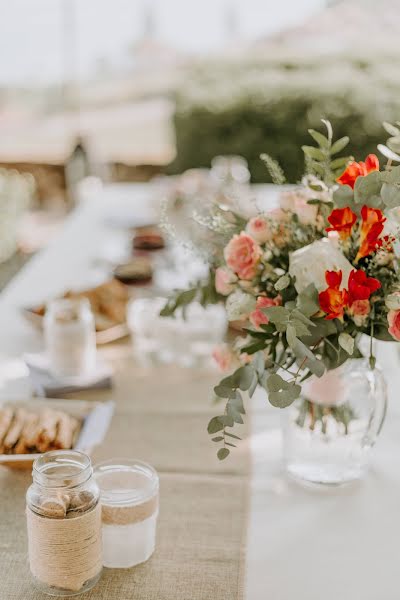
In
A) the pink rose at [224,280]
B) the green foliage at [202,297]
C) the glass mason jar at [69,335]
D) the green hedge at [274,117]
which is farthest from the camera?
the green hedge at [274,117]

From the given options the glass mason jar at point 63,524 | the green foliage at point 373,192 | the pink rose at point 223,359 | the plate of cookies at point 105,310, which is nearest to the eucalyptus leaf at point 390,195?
the green foliage at point 373,192

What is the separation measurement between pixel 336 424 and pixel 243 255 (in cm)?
29

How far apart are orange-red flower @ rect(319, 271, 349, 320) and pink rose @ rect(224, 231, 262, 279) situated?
0.12 m

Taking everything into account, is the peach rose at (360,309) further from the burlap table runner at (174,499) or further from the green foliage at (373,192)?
the burlap table runner at (174,499)

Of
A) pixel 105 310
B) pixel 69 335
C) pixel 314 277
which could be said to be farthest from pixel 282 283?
pixel 105 310

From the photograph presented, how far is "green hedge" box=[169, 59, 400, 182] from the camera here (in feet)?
17.1

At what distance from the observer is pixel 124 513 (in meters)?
0.92

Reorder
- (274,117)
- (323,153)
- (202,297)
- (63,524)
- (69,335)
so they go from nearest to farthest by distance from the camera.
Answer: (63,524)
(323,153)
(202,297)
(69,335)
(274,117)

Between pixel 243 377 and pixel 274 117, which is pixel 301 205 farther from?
pixel 274 117

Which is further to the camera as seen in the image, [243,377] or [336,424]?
[336,424]

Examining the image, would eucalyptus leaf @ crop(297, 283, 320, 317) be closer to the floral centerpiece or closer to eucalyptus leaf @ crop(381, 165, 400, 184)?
the floral centerpiece

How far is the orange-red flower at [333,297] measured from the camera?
0.89 meters

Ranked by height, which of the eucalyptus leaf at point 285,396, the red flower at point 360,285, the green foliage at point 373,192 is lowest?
the eucalyptus leaf at point 285,396

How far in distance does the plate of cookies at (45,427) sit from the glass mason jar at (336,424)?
A: 0.91 ft
